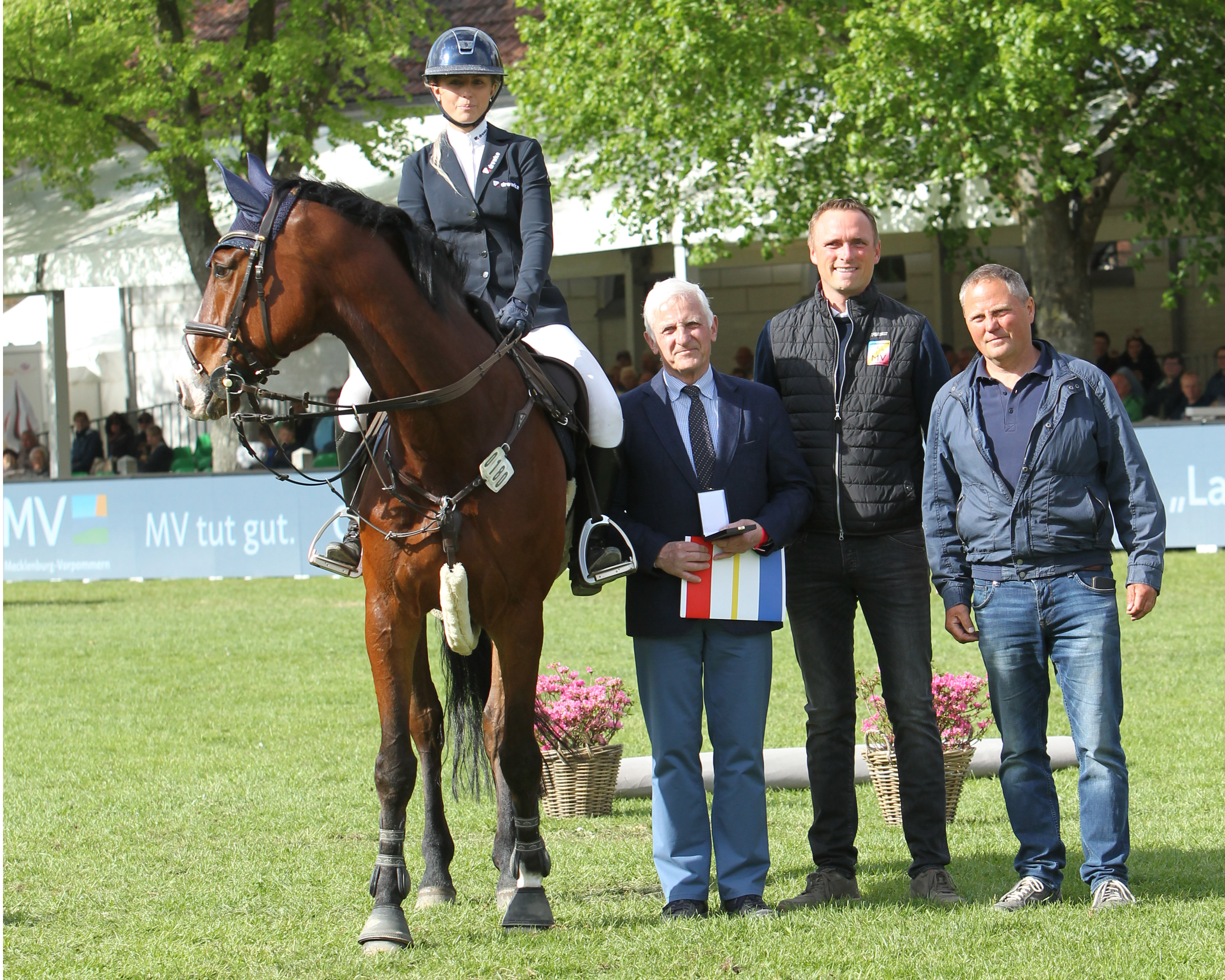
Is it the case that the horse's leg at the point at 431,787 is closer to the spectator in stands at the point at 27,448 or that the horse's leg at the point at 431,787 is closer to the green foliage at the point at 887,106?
the green foliage at the point at 887,106

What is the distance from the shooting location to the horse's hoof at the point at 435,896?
5.05 meters

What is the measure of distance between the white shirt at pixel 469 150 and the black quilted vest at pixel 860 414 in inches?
50.5

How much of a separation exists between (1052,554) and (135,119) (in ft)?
65.9

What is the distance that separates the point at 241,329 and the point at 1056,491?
2653 mm

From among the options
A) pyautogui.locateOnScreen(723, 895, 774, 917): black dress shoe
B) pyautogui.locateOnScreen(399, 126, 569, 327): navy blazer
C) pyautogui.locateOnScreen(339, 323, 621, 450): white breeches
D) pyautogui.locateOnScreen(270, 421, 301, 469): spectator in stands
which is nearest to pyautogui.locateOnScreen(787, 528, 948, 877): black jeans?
pyautogui.locateOnScreen(723, 895, 774, 917): black dress shoe

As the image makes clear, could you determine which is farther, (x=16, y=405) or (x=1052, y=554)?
(x=16, y=405)

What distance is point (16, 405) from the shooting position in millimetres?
25516

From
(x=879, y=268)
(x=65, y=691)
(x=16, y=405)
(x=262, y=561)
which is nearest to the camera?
(x=65, y=691)

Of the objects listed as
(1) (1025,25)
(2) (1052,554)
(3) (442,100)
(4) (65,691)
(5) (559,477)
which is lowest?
(4) (65,691)

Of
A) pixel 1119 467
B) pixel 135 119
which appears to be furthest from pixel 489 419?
pixel 135 119

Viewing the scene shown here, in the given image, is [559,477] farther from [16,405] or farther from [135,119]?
[16,405]

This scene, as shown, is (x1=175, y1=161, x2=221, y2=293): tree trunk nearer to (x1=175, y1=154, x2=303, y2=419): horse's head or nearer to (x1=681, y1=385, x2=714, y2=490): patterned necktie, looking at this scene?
(x1=681, y1=385, x2=714, y2=490): patterned necktie

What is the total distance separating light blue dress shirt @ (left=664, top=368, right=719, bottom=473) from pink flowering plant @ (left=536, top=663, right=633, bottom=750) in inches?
70.5

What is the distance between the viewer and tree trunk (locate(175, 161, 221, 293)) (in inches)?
786
